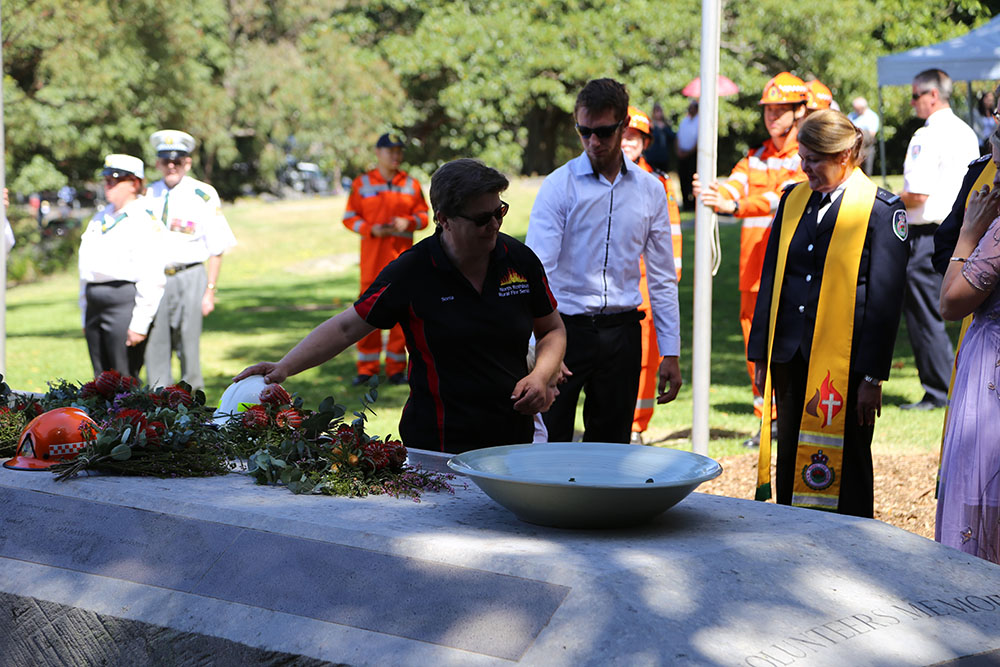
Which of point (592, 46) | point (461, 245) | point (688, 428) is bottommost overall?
point (688, 428)

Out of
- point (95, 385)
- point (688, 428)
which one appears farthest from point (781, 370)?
point (688, 428)

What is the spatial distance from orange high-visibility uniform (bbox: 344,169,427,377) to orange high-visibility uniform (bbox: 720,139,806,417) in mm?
3638

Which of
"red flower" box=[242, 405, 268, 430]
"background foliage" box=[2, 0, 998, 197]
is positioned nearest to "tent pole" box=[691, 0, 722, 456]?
"red flower" box=[242, 405, 268, 430]

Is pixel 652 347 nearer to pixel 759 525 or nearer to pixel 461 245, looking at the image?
pixel 461 245

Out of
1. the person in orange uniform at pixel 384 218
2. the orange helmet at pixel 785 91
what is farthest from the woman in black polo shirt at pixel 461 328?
the person in orange uniform at pixel 384 218

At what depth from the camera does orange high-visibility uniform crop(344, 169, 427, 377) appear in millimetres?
10586

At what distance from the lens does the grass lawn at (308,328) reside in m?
8.56

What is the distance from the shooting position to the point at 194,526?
3217 mm

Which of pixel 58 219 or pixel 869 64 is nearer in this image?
pixel 869 64

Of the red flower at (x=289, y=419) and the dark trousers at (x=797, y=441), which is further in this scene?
the dark trousers at (x=797, y=441)

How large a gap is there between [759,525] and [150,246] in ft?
19.4

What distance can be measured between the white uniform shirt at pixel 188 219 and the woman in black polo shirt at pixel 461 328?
16.5ft

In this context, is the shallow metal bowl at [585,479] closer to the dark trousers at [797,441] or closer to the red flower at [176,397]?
the red flower at [176,397]

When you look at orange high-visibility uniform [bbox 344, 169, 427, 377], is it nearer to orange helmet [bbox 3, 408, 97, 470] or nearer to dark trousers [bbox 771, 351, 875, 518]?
dark trousers [bbox 771, 351, 875, 518]
